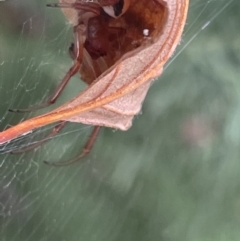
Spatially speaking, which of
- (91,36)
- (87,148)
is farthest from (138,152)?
(91,36)

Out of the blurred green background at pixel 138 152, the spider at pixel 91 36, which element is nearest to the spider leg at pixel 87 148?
the blurred green background at pixel 138 152

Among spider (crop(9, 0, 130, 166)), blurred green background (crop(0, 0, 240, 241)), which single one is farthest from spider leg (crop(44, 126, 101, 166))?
spider (crop(9, 0, 130, 166))

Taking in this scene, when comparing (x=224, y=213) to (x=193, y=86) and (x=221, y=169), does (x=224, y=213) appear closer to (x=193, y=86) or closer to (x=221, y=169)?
(x=221, y=169)

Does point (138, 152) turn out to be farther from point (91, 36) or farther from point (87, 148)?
point (91, 36)

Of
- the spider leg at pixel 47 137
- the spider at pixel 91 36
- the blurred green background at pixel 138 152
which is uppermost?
the spider at pixel 91 36

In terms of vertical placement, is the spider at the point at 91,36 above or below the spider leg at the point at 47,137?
above

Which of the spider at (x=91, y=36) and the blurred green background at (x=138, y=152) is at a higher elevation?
the spider at (x=91, y=36)

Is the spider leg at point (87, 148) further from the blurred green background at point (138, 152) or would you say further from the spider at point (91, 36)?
the spider at point (91, 36)

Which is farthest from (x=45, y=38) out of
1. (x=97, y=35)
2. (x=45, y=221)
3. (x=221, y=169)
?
(x=221, y=169)

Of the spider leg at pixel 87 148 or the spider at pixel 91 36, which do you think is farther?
the spider leg at pixel 87 148
